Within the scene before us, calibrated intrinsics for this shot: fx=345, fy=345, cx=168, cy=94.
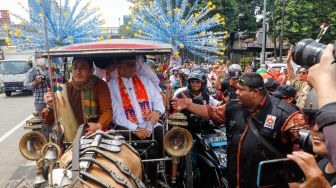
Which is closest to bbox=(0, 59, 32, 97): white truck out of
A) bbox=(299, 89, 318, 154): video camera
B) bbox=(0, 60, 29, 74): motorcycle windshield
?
bbox=(0, 60, 29, 74): motorcycle windshield

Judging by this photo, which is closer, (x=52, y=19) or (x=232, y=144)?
(x=232, y=144)

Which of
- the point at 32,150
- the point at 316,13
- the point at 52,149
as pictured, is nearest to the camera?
the point at 52,149

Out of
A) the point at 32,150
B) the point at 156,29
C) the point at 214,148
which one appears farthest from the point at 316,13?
the point at 32,150

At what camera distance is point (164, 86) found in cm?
Answer: 421

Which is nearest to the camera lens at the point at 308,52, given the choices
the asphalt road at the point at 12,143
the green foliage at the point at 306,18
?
the asphalt road at the point at 12,143

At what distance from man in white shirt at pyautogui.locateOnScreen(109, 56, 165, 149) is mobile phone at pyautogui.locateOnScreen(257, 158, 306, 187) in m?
2.02

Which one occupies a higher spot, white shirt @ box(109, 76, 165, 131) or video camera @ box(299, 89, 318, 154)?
video camera @ box(299, 89, 318, 154)

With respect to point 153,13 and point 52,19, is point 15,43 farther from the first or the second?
point 153,13

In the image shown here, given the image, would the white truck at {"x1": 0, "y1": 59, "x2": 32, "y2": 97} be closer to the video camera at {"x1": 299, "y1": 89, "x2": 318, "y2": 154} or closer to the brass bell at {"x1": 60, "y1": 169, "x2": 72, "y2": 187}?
the brass bell at {"x1": 60, "y1": 169, "x2": 72, "y2": 187}

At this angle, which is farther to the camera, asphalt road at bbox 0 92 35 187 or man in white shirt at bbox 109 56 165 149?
asphalt road at bbox 0 92 35 187

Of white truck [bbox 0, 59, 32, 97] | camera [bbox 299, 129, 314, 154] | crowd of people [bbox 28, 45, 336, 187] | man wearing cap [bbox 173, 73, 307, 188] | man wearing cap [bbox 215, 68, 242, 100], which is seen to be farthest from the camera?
white truck [bbox 0, 59, 32, 97]

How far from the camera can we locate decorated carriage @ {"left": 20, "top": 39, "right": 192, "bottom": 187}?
2.25 metres

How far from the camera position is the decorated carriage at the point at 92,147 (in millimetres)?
2248

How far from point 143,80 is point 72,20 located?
1508mm
